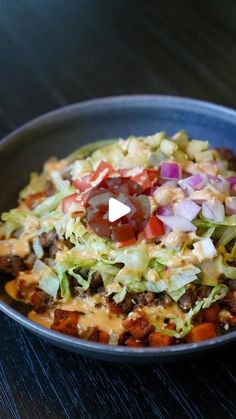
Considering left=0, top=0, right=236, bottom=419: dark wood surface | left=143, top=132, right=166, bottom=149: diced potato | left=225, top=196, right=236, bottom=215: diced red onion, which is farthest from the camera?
left=143, top=132, right=166, bottom=149: diced potato

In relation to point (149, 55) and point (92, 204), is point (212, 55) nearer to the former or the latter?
point (149, 55)

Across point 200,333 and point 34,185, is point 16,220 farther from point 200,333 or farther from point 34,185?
point 200,333

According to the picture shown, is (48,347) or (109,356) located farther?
(48,347)

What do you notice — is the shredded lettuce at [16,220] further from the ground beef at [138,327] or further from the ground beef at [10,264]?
the ground beef at [138,327]

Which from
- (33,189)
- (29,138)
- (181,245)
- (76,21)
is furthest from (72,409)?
(76,21)
